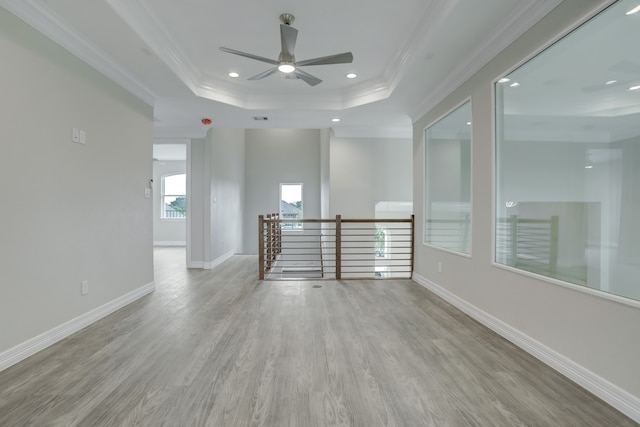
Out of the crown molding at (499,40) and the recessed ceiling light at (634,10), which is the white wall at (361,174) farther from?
the recessed ceiling light at (634,10)

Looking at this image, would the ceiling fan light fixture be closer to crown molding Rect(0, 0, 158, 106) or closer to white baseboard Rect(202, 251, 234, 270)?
crown molding Rect(0, 0, 158, 106)

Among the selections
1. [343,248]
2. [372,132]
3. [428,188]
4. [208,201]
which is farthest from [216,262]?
[428,188]

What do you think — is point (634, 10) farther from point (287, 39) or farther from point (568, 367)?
point (287, 39)

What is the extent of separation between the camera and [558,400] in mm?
1793

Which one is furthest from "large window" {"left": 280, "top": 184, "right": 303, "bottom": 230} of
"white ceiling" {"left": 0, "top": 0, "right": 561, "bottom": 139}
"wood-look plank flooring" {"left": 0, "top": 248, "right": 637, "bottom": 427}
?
"wood-look plank flooring" {"left": 0, "top": 248, "right": 637, "bottom": 427}

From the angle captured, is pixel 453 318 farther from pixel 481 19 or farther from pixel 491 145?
pixel 481 19

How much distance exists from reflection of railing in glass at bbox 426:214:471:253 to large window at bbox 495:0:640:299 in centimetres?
63

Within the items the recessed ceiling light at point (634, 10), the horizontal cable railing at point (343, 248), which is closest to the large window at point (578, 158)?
the recessed ceiling light at point (634, 10)

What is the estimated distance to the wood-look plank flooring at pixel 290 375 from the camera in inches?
65.3

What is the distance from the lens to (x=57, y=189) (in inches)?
104

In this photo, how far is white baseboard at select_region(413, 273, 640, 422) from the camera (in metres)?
1.68

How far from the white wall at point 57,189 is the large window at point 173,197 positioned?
6.75m

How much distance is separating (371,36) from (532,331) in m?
3.05

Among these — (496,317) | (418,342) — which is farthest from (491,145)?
(418,342)
